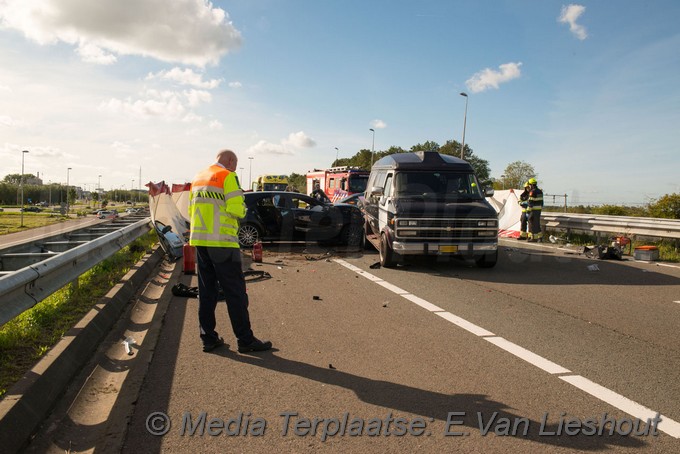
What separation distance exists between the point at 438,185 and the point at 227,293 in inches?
279

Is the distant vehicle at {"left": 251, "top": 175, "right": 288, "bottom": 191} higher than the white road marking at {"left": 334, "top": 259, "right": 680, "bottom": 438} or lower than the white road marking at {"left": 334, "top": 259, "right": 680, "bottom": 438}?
higher

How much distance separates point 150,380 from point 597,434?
3.35 metres

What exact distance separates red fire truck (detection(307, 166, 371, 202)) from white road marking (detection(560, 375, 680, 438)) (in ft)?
66.3

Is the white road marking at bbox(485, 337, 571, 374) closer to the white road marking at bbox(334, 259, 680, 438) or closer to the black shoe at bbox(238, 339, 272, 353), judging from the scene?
the white road marking at bbox(334, 259, 680, 438)

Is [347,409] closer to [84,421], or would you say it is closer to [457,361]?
[457,361]

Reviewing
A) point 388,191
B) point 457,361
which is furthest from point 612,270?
point 457,361

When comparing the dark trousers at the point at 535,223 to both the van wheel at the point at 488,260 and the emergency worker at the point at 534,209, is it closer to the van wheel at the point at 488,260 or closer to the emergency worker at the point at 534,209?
the emergency worker at the point at 534,209

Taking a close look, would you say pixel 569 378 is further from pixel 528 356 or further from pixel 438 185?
pixel 438 185

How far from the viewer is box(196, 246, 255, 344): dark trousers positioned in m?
5.00

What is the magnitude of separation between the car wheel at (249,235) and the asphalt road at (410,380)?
5885 millimetres

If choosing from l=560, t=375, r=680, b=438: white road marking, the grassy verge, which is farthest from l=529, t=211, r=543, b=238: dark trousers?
l=560, t=375, r=680, b=438: white road marking

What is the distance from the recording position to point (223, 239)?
4992mm

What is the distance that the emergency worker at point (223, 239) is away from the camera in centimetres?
499

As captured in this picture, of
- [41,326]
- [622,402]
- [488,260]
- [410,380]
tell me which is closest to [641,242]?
[488,260]
